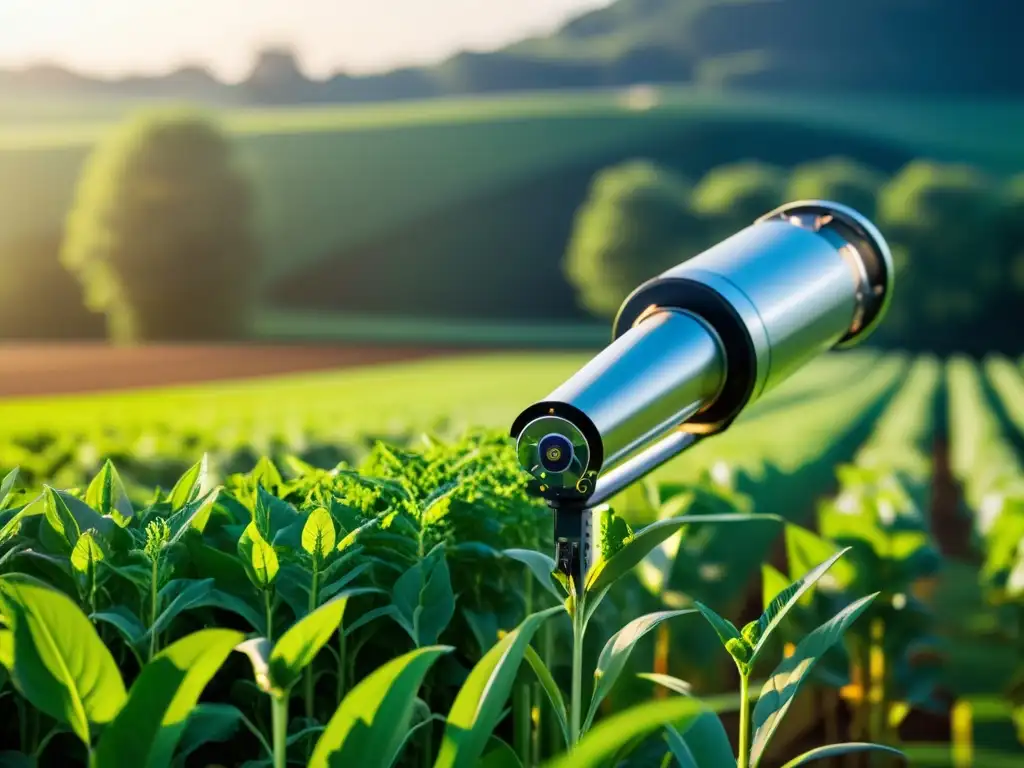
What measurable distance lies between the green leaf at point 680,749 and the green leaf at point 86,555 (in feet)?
2.03

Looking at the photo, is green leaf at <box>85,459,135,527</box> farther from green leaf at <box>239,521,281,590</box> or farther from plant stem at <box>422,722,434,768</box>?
plant stem at <box>422,722,434,768</box>

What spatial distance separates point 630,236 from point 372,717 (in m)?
65.1

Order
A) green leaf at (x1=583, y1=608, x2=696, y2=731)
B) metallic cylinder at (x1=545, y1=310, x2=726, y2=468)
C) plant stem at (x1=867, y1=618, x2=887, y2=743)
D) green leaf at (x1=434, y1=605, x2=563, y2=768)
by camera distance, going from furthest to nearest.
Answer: plant stem at (x1=867, y1=618, x2=887, y2=743) → green leaf at (x1=583, y1=608, x2=696, y2=731) → metallic cylinder at (x1=545, y1=310, x2=726, y2=468) → green leaf at (x1=434, y1=605, x2=563, y2=768)

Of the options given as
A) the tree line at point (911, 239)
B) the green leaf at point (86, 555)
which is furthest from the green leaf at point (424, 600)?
the tree line at point (911, 239)

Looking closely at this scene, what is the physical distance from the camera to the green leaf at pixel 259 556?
121 cm

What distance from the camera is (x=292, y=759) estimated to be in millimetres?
1317

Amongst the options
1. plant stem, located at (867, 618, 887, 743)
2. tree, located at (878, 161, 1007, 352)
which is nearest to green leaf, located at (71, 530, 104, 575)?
plant stem, located at (867, 618, 887, 743)

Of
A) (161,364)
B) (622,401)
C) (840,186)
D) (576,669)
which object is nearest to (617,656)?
(576,669)

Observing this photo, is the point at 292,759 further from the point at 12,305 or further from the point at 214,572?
the point at 12,305

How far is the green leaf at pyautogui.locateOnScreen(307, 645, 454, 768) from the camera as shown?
96 centimetres

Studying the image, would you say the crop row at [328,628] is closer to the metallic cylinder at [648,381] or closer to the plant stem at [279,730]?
the plant stem at [279,730]

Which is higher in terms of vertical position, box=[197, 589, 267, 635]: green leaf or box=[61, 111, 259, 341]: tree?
box=[61, 111, 259, 341]: tree

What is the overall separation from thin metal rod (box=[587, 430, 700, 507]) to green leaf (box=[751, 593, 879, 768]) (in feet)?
0.76

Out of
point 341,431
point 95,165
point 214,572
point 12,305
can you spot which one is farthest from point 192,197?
point 214,572
